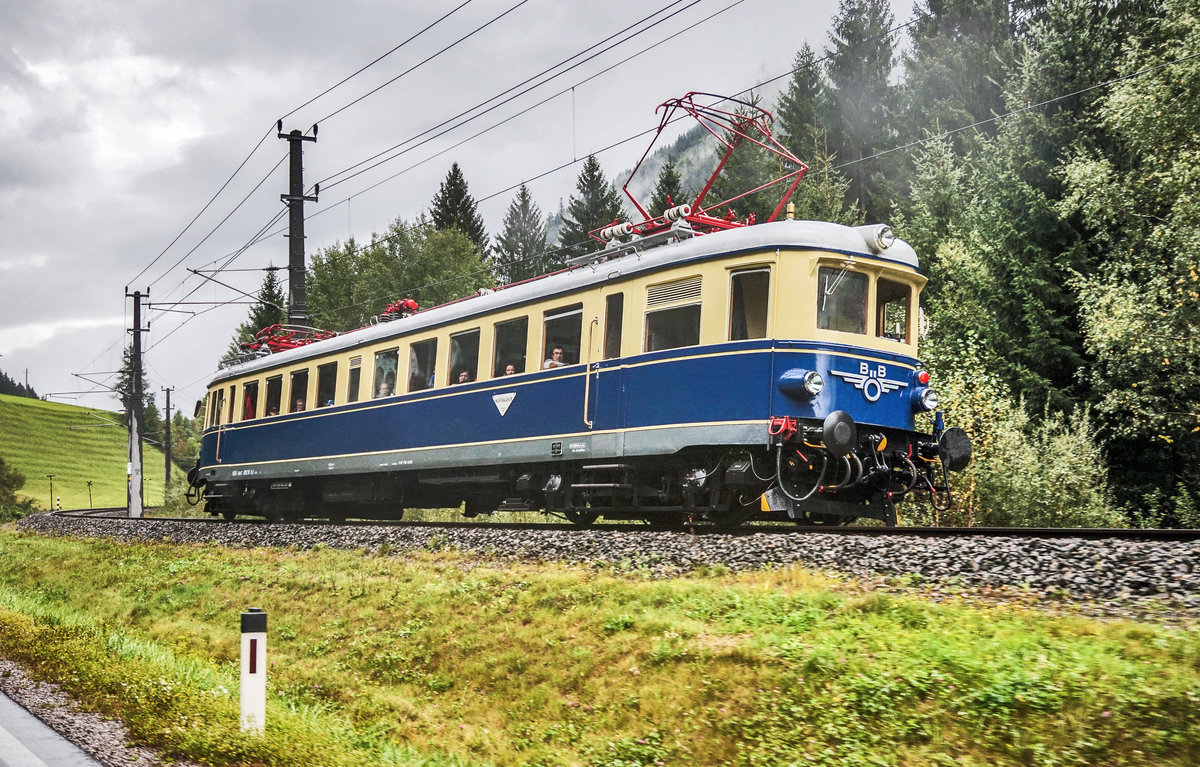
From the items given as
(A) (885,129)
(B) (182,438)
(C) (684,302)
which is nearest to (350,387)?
(C) (684,302)

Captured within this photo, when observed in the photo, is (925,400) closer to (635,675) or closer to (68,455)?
(635,675)

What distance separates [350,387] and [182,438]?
106 metres

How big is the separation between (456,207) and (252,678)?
62626 mm

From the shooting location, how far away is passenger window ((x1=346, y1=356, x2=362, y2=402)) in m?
17.7

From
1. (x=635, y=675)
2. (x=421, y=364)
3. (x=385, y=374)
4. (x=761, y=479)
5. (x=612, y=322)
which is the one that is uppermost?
(x=612, y=322)

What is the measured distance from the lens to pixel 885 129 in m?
44.5

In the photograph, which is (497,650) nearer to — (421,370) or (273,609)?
(273,609)

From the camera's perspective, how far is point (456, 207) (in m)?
67.5

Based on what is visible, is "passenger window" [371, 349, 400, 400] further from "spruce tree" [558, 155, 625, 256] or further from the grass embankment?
"spruce tree" [558, 155, 625, 256]

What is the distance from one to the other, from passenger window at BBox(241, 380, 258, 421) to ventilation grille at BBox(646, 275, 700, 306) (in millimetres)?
11902

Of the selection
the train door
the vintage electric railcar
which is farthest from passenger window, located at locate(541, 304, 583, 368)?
the train door

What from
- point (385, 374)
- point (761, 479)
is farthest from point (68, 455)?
point (761, 479)

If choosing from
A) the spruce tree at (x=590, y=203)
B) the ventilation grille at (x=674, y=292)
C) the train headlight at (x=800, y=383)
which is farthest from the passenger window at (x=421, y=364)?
the spruce tree at (x=590, y=203)

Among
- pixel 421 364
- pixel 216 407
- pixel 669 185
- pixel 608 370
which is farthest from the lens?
pixel 669 185
